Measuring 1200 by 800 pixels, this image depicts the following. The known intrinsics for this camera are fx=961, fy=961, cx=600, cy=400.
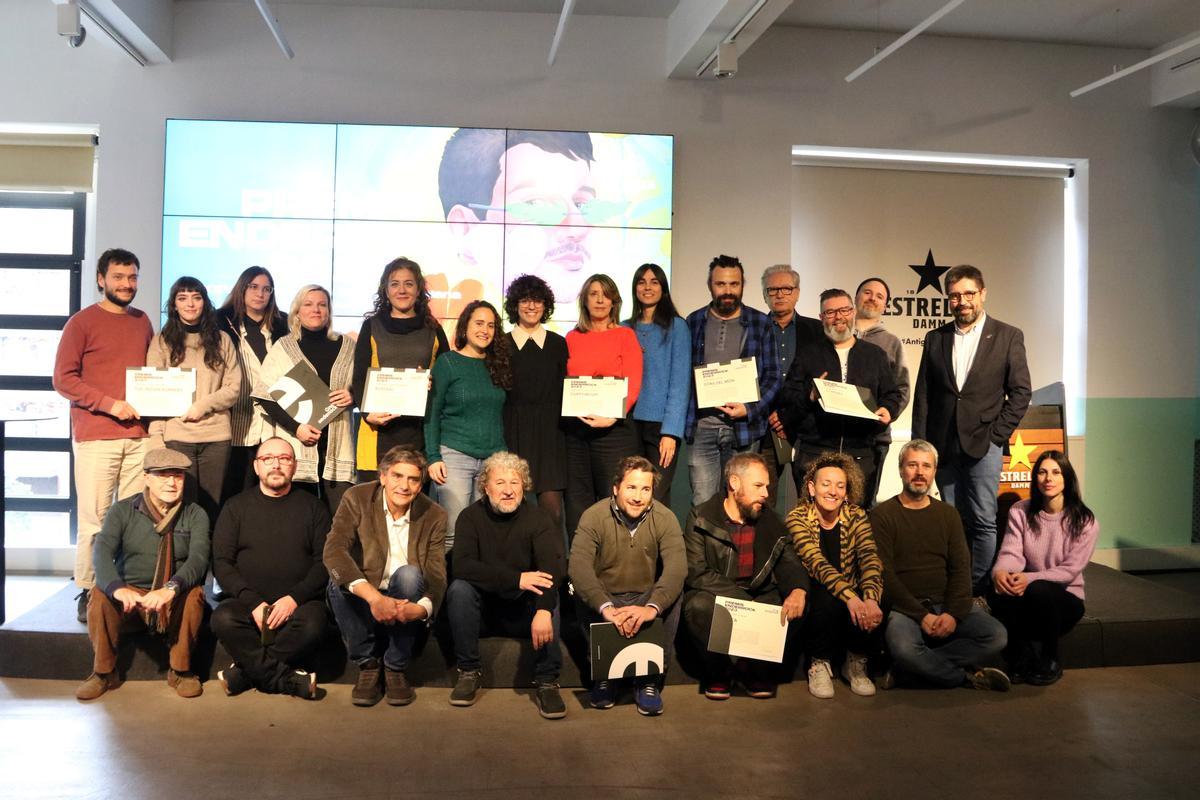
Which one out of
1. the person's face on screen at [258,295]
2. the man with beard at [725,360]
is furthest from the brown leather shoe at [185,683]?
the man with beard at [725,360]

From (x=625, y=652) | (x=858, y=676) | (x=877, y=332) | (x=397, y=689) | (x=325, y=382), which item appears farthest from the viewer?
(x=877, y=332)

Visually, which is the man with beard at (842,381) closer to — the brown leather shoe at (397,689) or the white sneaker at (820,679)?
the white sneaker at (820,679)

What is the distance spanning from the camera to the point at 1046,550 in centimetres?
429

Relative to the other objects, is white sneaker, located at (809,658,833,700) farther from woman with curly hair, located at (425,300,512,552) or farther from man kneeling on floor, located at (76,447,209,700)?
man kneeling on floor, located at (76,447,209,700)

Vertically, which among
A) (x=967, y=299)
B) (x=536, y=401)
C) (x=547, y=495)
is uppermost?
(x=967, y=299)

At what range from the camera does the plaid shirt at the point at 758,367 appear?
4.39m

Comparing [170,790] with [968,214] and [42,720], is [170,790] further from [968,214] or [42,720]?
[968,214]

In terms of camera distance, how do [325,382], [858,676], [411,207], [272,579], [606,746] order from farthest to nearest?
[411,207] < [325,382] < [858,676] < [272,579] < [606,746]

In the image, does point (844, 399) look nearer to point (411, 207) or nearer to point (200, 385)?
point (200, 385)

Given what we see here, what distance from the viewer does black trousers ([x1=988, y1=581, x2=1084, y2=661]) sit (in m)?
4.14

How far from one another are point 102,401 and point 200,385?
1.35ft

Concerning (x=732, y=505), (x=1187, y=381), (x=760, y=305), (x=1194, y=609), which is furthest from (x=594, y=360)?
(x=1187, y=381)

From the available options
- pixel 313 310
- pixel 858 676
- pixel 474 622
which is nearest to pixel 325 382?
pixel 313 310

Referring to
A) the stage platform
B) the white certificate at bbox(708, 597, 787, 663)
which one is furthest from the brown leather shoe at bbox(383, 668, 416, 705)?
the white certificate at bbox(708, 597, 787, 663)
